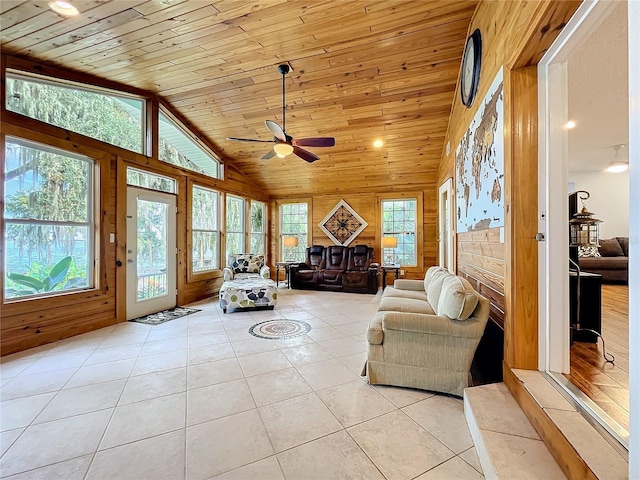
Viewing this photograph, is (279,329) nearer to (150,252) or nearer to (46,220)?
(150,252)

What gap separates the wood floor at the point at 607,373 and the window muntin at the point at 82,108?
5.24 m

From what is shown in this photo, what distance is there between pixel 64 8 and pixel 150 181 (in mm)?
2272

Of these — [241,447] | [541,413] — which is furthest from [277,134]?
[541,413]

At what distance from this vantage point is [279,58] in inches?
134

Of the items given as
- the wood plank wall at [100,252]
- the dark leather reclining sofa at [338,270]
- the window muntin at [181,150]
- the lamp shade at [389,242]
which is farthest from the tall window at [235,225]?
the lamp shade at [389,242]

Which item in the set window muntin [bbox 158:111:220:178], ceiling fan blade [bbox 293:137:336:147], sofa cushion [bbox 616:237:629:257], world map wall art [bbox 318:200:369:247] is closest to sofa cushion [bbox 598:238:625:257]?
sofa cushion [bbox 616:237:629:257]

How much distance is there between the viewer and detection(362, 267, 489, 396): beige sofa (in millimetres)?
1953

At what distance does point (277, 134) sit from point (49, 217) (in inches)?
Result: 108

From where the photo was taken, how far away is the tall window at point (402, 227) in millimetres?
6602

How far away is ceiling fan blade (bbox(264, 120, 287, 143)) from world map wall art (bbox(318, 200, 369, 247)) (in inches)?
149

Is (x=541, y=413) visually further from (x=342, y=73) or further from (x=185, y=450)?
(x=342, y=73)

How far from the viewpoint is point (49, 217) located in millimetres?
3152

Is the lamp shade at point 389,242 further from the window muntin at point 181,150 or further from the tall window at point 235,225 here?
the window muntin at point 181,150

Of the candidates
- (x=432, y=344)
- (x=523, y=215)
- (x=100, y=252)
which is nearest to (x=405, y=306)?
(x=432, y=344)
